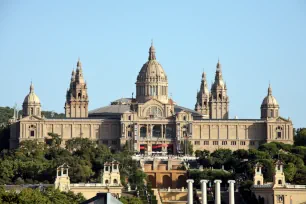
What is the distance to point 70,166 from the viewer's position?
135500mm

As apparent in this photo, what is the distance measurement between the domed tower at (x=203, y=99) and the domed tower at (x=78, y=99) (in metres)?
16.7

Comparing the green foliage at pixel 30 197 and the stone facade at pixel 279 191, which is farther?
the stone facade at pixel 279 191

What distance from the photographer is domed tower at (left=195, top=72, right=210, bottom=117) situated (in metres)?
185

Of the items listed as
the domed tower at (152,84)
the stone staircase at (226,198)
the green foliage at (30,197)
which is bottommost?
the green foliage at (30,197)

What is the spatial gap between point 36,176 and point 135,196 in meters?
14.7

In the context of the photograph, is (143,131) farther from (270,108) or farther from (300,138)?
(300,138)

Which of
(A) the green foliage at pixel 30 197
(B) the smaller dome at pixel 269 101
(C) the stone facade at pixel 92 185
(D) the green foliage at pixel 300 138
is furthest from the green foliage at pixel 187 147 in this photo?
(A) the green foliage at pixel 30 197

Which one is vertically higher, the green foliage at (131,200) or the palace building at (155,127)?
the palace building at (155,127)

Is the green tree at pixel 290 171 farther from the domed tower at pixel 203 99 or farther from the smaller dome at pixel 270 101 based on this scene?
the domed tower at pixel 203 99

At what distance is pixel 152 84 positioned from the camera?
17388cm

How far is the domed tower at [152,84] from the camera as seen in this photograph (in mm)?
174125

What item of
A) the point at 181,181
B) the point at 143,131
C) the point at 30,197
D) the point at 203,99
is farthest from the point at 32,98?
the point at 30,197

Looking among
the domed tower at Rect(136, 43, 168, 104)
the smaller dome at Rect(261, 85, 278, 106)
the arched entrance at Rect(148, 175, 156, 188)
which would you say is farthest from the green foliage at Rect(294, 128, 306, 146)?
the arched entrance at Rect(148, 175, 156, 188)

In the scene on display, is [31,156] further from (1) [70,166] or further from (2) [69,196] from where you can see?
(2) [69,196]
